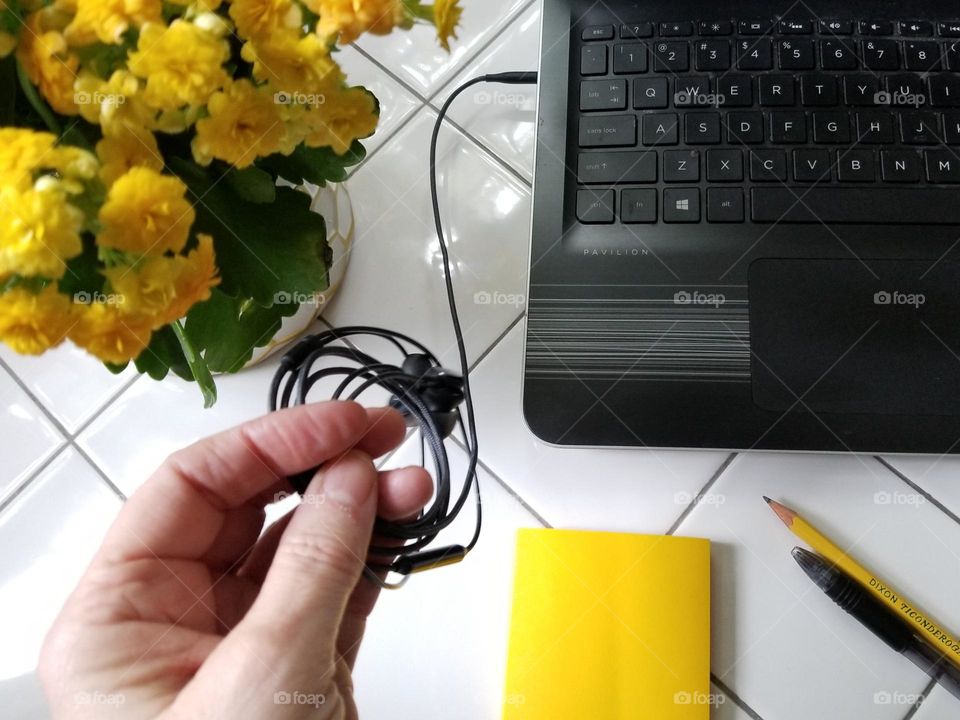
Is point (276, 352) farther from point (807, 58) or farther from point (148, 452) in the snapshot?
point (807, 58)

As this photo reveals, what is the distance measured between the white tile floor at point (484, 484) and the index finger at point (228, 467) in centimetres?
11

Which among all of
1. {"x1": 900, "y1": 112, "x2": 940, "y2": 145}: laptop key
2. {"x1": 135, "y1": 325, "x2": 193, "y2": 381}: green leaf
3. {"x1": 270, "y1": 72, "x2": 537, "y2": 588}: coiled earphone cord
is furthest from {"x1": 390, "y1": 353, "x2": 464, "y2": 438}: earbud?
{"x1": 900, "y1": 112, "x2": 940, "y2": 145}: laptop key

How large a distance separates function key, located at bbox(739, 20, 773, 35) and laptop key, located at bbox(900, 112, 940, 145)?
103mm

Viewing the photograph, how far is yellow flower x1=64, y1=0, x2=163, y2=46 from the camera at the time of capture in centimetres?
24

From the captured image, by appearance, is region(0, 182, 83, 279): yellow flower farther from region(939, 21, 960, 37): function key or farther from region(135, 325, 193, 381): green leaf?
region(939, 21, 960, 37): function key

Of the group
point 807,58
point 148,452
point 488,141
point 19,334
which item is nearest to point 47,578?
point 148,452

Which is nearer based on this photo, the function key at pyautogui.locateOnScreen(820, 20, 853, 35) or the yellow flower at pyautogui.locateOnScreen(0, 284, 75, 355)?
the yellow flower at pyautogui.locateOnScreen(0, 284, 75, 355)

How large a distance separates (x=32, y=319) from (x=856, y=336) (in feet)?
1.39

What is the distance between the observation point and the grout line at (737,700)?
44 cm

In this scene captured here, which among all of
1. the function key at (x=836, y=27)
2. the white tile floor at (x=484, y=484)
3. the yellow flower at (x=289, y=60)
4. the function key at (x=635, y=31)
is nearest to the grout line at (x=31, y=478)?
the white tile floor at (x=484, y=484)

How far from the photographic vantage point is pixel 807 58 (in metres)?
0.47

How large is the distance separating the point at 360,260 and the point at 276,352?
86 mm

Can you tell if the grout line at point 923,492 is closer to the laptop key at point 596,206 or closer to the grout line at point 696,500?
the grout line at point 696,500

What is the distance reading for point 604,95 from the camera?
18.8 inches
